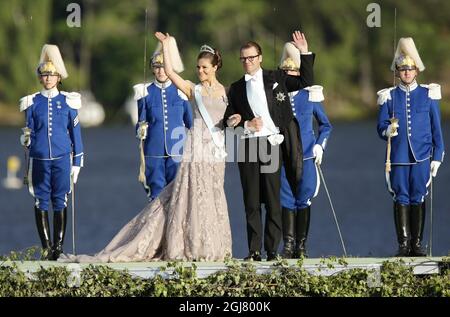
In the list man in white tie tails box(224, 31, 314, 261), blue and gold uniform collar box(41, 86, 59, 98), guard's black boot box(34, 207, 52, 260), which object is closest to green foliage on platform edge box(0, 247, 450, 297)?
man in white tie tails box(224, 31, 314, 261)

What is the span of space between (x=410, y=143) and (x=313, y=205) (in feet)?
64.3

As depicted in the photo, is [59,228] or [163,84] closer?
[59,228]

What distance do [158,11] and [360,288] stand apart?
2306 inches

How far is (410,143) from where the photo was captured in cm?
1432

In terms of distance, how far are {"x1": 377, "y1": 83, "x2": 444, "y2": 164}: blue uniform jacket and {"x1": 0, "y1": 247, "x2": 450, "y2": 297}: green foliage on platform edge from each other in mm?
1748

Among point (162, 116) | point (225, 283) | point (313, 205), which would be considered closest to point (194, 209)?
point (225, 283)

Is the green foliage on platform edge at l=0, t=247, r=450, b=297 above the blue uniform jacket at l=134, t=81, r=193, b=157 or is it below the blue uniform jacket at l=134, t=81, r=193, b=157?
below

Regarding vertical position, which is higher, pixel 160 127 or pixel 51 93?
pixel 51 93

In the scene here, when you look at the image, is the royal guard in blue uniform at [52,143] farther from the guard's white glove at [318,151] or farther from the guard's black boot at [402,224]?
the guard's black boot at [402,224]

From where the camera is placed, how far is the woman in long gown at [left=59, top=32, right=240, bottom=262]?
13.4m

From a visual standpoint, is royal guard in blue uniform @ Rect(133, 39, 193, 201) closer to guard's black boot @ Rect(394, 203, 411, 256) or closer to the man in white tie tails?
the man in white tie tails

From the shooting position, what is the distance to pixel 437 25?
73.2 m

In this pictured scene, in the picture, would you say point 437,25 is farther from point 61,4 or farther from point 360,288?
point 360,288

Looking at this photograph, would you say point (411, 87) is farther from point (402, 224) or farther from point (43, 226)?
point (43, 226)
